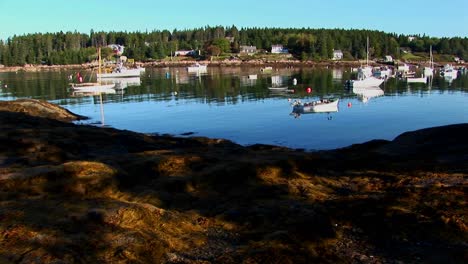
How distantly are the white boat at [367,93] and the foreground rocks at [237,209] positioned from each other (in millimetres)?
63534

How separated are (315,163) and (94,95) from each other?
82.0 metres

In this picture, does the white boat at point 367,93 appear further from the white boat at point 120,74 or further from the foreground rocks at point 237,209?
the white boat at point 120,74

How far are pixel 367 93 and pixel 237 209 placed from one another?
84.9 metres

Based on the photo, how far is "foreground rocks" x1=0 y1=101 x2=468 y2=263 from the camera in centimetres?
1145

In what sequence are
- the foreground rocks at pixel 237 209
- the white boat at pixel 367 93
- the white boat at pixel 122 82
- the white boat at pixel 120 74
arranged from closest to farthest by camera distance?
1. the foreground rocks at pixel 237 209
2. the white boat at pixel 367 93
3. the white boat at pixel 122 82
4. the white boat at pixel 120 74

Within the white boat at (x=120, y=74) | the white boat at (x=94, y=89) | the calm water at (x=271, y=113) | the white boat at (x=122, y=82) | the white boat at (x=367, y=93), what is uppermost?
the white boat at (x=120, y=74)

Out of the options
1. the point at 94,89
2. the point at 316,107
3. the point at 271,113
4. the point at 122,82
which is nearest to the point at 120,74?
the point at 122,82

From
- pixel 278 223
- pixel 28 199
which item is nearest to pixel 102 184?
pixel 28 199

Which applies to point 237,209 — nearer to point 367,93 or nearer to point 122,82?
point 367,93

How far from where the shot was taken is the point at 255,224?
45.0 feet

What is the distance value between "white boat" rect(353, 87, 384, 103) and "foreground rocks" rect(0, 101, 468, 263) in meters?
63.5

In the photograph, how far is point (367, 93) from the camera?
94812 mm

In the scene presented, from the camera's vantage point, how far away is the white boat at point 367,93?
284ft

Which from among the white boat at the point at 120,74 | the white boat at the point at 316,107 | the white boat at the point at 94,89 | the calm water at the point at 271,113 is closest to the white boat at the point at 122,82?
the white boat at the point at 120,74
